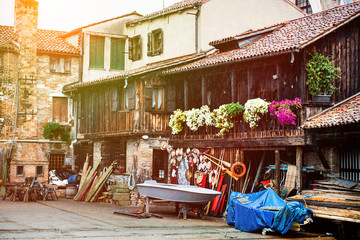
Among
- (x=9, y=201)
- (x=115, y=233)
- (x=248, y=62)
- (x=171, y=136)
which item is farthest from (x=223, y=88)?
(x=9, y=201)

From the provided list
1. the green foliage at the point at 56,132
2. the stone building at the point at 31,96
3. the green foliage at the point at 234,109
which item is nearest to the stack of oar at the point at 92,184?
the stone building at the point at 31,96

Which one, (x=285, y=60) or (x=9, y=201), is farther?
(x=9, y=201)

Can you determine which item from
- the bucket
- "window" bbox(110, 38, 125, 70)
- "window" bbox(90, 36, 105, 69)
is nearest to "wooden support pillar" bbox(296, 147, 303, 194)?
the bucket

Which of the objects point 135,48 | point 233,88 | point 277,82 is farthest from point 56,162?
point 277,82

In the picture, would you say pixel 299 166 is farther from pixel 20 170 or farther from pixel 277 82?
pixel 20 170

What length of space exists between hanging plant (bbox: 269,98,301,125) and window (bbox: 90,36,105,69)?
1598cm

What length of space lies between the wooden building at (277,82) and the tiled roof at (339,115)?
0.29 metres

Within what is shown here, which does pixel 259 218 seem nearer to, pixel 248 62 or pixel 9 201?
pixel 248 62

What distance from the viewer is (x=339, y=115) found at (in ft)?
52.7

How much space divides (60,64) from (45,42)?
1.75 meters

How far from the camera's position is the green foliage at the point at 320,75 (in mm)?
17094

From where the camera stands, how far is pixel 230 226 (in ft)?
56.0

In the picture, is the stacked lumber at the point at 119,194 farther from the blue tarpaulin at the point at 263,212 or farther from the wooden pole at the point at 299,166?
the wooden pole at the point at 299,166

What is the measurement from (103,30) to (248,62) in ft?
44.1
